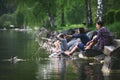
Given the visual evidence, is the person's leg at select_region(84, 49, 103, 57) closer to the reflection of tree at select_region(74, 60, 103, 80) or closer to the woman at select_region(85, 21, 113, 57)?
the woman at select_region(85, 21, 113, 57)

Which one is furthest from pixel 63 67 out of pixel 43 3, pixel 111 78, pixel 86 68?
pixel 43 3

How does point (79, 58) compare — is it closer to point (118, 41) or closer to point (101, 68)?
point (118, 41)

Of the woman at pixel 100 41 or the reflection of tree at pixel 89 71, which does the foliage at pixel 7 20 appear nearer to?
the woman at pixel 100 41

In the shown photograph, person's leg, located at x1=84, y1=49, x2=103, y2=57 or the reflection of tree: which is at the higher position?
person's leg, located at x1=84, y1=49, x2=103, y2=57

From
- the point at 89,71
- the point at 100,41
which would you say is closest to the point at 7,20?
the point at 100,41

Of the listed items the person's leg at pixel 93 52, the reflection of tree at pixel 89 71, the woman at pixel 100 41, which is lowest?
the reflection of tree at pixel 89 71

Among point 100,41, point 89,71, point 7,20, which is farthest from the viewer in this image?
point 7,20

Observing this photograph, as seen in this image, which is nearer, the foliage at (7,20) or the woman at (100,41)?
the woman at (100,41)

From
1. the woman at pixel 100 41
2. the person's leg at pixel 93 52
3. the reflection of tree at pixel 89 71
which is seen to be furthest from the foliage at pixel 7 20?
the reflection of tree at pixel 89 71

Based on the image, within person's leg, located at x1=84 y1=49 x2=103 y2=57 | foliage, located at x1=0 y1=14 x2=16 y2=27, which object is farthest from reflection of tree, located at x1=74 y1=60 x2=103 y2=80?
foliage, located at x1=0 y1=14 x2=16 y2=27

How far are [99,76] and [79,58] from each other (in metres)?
7.54

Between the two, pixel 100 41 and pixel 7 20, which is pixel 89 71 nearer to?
pixel 100 41

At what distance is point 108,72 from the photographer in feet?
54.9

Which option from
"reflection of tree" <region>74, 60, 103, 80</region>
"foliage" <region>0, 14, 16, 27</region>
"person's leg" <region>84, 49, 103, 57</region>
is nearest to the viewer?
"reflection of tree" <region>74, 60, 103, 80</region>
